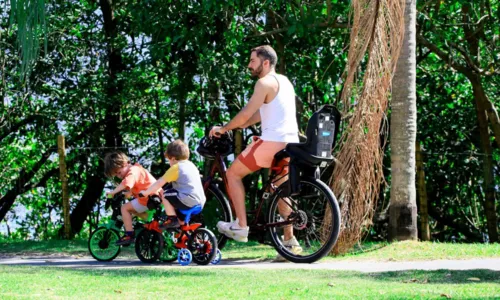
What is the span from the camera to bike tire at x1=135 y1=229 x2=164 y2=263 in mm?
9016

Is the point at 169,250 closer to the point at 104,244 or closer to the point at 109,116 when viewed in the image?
the point at 104,244

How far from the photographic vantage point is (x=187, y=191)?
869 centimetres

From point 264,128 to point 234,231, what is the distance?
1014 mm

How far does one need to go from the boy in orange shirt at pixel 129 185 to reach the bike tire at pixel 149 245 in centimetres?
12

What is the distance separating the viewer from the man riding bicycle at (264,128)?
838cm

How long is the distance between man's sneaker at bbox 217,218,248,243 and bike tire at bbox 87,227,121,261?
4.57ft

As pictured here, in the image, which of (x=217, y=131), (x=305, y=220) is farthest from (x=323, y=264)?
(x=217, y=131)

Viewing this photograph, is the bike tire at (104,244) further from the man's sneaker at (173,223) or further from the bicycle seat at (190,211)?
the bicycle seat at (190,211)

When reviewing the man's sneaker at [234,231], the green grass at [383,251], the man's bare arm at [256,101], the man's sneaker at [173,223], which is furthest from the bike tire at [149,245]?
the man's bare arm at [256,101]

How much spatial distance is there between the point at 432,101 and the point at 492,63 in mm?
1303

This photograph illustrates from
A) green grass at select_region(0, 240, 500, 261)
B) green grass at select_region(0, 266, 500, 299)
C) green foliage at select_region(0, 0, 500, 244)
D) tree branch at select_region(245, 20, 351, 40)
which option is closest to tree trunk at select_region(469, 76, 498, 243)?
green foliage at select_region(0, 0, 500, 244)

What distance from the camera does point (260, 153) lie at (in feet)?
27.7

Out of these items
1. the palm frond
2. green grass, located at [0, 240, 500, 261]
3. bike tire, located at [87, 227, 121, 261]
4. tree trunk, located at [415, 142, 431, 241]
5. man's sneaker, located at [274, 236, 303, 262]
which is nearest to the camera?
the palm frond

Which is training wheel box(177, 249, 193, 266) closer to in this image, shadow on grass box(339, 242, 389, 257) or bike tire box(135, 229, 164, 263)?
bike tire box(135, 229, 164, 263)
